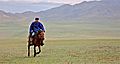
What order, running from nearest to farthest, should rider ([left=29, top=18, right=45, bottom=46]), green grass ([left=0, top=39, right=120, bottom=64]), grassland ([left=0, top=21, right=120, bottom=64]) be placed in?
1. green grass ([left=0, top=39, right=120, bottom=64])
2. grassland ([left=0, top=21, right=120, bottom=64])
3. rider ([left=29, top=18, right=45, bottom=46])

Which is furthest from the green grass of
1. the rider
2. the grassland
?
the rider

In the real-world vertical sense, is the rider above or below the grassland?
above

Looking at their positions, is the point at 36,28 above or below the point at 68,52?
above

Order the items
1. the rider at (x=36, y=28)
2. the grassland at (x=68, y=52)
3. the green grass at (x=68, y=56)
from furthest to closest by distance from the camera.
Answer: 1. the rider at (x=36, y=28)
2. the grassland at (x=68, y=52)
3. the green grass at (x=68, y=56)

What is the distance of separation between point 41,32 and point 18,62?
105 inches

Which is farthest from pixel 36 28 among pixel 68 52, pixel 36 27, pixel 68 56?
pixel 68 52

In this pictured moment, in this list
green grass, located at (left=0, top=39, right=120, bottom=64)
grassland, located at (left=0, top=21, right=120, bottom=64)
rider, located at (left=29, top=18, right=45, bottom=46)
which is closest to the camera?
green grass, located at (left=0, top=39, right=120, bottom=64)

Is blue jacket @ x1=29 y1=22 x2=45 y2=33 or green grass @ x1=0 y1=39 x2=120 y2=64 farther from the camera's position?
blue jacket @ x1=29 y1=22 x2=45 y2=33

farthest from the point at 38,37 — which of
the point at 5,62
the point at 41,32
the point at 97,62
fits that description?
the point at 97,62

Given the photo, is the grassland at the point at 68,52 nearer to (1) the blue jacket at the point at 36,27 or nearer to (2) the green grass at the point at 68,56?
(2) the green grass at the point at 68,56

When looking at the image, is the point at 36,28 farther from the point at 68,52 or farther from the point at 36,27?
the point at 68,52

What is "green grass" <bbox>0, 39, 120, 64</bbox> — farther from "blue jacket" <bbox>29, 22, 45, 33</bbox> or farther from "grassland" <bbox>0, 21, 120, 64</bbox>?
"blue jacket" <bbox>29, 22, 45, 33</bbox>

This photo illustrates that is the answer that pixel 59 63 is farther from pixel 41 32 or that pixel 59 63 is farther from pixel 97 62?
pixel 41 32

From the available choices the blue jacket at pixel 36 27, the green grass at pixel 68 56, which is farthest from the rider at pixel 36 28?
the green grass at pixel 68 56
